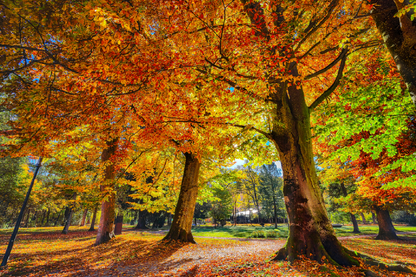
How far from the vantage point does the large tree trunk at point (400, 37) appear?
3285 mm

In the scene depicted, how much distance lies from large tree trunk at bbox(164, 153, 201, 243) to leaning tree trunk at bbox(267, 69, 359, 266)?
5.51 meters

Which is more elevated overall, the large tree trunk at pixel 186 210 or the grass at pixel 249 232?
the large tree trunk at pixel 186 210

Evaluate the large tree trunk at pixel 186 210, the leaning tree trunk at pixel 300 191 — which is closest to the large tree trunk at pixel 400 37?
the leaning tree trunk at pixel 300 191

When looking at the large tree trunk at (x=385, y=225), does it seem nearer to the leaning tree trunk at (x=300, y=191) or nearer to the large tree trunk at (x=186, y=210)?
the leaning tree trunk at (x=300, y=191)

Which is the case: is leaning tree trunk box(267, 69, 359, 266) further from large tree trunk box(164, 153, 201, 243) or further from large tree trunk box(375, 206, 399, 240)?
large tree trunk box(375, 206, 399, 240)

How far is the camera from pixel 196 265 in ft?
19.9

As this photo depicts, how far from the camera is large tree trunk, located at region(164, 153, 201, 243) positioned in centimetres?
983

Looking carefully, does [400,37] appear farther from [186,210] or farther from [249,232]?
[249,232]

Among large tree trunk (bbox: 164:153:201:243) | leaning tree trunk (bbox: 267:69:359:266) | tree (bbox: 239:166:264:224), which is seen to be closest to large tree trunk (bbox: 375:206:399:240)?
leaning tree trunk (bbox: 267:69:359:266)

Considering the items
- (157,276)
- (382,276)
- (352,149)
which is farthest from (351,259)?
(157,276)

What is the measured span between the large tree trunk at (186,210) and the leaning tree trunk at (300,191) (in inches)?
217

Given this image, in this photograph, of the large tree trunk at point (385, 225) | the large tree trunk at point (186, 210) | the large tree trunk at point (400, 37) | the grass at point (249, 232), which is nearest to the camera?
the large tree trunk at point (400, 37)

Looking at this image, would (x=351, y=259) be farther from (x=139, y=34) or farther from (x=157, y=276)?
(x=139, y=34)

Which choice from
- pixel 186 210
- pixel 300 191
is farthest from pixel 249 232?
pixel 300 191
